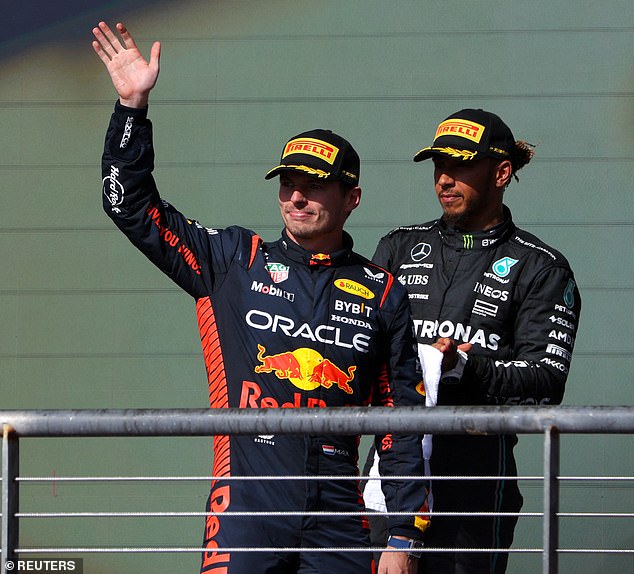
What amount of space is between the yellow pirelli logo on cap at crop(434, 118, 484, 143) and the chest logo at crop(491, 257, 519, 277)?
0.32 meters

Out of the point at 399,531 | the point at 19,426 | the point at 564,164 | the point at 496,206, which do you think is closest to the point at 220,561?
the point at 399,531

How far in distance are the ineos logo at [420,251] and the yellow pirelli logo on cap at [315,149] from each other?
0.47 metres

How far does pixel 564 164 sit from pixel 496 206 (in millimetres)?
1352

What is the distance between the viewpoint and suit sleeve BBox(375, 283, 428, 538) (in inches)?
105

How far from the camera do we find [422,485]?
270 cm

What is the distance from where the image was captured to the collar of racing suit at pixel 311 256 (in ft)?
9.18

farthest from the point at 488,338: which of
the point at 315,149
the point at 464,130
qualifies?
the point at 315,149

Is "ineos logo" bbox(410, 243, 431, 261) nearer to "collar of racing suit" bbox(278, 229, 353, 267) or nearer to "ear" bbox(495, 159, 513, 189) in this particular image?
"ear" bbox(495, 159, 513, 189)

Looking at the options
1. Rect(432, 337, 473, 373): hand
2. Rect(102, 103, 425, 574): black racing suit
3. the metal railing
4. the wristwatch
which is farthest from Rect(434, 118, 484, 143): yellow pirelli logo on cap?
the metal railing

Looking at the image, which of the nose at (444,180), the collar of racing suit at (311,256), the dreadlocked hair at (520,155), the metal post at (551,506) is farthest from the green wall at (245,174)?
the metal post at (551,506)

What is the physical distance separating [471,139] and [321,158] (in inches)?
19.3

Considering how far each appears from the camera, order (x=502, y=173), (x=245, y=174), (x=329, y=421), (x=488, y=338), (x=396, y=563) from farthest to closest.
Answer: (x=245, y=174), (x=502, y=173), (x=488, y=338), (x=396, y=563), (x=329, y=421)

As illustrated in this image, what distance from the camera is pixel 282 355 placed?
2670 mm

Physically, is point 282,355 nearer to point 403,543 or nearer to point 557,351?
point 403,543
